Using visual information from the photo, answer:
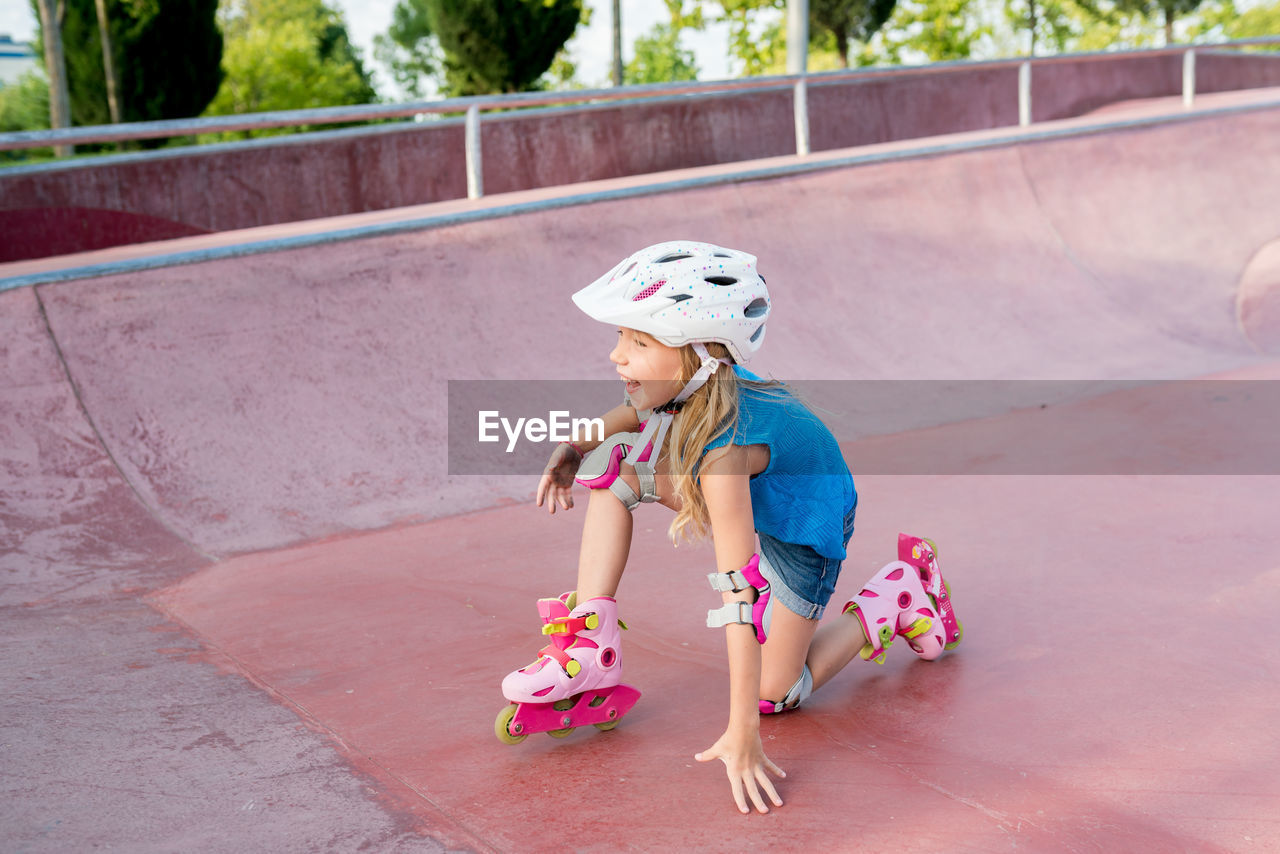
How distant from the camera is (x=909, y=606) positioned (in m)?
3.17

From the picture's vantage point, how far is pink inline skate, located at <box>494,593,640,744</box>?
2.71m

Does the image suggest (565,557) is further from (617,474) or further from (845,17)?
(845,17)

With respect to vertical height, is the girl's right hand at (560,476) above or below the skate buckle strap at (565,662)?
above

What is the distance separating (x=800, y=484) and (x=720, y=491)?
39 centimetres

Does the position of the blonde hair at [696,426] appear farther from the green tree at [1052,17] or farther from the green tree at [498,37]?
the green tree at [1052,17]

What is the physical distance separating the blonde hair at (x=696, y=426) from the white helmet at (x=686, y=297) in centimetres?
7

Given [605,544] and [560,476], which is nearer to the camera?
[605,544]

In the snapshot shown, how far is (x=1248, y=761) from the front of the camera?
265cm

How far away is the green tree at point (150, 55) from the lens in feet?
69.9

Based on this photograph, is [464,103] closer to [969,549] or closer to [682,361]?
[969,549]

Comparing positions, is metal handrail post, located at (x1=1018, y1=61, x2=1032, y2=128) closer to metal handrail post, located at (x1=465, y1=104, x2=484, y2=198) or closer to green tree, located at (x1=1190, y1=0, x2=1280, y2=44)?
metal handrail post, located at (x1=465, y1=104, x2=484, y2=198)

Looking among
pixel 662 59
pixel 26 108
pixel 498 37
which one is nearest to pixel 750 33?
pixel 498 37

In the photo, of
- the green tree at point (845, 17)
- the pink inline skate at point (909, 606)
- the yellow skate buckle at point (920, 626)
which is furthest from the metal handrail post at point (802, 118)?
the green tree at point (845, 17)

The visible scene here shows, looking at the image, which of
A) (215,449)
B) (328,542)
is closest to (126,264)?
(215,449)
